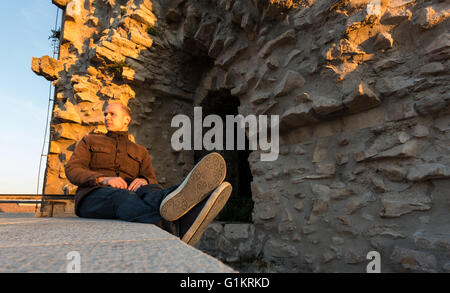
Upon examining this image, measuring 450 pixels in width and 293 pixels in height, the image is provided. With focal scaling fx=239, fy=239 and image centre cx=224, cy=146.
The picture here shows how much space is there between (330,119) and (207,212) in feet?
4.52

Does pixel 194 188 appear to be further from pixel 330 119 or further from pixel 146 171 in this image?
pixel 330 119

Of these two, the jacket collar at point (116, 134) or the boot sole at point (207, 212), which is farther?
the jacket collar at point (116, 134)

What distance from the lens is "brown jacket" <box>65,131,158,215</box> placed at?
1665 millimetres

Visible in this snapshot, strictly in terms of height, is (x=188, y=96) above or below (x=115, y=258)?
above

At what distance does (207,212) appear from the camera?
3.90ft

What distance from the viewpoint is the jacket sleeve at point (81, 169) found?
164 centimetres

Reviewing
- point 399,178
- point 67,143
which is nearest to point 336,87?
point 399,178

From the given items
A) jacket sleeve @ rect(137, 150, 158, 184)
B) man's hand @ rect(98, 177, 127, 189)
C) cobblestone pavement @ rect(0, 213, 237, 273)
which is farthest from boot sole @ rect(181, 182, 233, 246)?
jacket sleeve @ rect(137, 150, 158, 184)

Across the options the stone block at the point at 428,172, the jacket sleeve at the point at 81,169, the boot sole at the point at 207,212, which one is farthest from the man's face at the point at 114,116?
the stone block at the point at 428,172

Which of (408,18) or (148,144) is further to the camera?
(148,144)

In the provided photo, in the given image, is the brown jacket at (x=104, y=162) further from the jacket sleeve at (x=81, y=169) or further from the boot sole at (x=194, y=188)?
the boot sole at (x=194, y=188)

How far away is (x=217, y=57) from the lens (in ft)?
10.5
